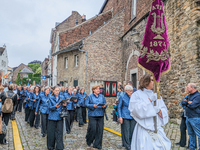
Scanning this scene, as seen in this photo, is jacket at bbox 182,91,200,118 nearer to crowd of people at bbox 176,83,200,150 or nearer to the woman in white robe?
crowd of people at bbox 176,83,200,150

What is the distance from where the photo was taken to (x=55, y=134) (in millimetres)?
6000

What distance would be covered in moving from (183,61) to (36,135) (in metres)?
6.96

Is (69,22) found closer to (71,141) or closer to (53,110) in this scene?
(71,141)

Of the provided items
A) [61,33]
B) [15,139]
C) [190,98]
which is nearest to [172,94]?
[190,98]

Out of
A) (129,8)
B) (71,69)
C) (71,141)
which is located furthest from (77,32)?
(71,141)

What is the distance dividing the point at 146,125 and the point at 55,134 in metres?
3.51

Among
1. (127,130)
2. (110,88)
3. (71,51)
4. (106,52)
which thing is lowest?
→ (127,130)

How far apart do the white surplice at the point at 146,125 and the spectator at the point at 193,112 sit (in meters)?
2.48

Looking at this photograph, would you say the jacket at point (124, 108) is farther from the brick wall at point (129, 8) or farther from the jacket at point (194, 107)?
the brick wall at point (129, 8)

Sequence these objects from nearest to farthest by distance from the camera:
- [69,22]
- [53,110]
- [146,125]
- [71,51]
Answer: [146,125]
[53,110]
[71,51]
[69,22]

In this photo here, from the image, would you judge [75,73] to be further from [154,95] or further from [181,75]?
[154,95]

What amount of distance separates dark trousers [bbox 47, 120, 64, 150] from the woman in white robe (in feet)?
9.82

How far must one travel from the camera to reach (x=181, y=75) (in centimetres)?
939

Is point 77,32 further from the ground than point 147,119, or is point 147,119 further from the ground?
point 77,32
